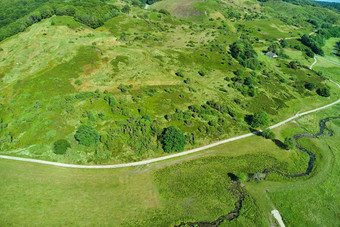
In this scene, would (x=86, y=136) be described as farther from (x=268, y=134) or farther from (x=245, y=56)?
(x=245, y=56)

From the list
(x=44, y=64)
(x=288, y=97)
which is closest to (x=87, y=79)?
(x=44, y=64)

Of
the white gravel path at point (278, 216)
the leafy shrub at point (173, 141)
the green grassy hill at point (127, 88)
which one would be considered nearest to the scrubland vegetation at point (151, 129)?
the leafy shrub at point (173, 141)

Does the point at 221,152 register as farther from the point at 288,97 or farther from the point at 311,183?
the point at 288,97

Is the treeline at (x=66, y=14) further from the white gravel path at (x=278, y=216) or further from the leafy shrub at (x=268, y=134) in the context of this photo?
the white gravel path at (x=278, y=216)

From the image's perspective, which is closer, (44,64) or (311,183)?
(311,183)

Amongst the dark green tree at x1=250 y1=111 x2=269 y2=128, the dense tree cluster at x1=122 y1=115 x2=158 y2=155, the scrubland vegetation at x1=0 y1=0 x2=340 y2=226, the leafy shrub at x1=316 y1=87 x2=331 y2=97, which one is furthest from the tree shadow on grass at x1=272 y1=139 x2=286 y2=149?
the leafy shrub at x1=316 y1=87 x2=331 y2=97

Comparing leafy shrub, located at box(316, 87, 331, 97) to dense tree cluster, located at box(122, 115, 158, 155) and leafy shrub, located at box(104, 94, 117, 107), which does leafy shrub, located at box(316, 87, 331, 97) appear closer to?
dense tree cluster, located at box(122, 115, 158, 155)

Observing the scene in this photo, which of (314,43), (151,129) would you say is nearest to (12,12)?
(151,129)
